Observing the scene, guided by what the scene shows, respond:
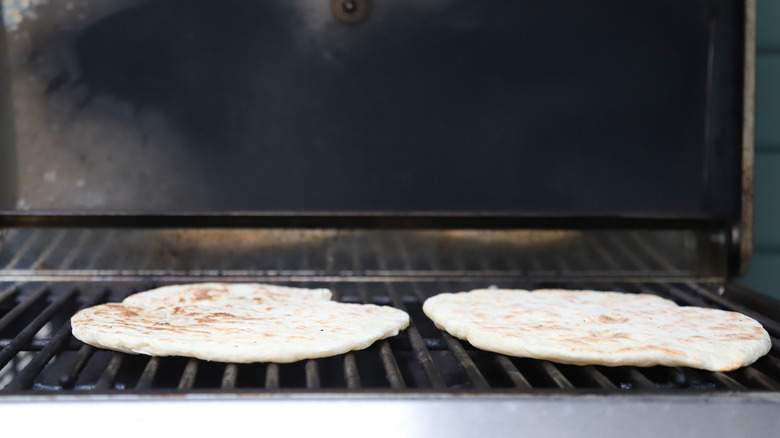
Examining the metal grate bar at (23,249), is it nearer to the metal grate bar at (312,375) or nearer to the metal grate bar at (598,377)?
the metal grate bar at (312,375)

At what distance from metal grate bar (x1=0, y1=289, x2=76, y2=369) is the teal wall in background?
1.62m

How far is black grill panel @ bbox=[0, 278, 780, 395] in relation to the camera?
92cm

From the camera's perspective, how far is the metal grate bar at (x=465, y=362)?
88 centimetres

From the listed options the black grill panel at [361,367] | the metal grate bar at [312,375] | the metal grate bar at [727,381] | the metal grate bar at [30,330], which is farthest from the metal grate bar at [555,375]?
the metal grate bar at [30,330]

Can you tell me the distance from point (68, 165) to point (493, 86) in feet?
3.27

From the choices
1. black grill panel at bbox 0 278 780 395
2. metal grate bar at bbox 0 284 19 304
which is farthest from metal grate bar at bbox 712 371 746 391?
metal grate bar at bbox 0 284 19 304

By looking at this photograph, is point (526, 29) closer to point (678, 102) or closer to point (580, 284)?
point (678, 102)

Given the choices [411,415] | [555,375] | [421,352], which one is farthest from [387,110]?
[411,415]

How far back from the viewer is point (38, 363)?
980 mm

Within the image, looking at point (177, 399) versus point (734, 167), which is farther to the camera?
point (734, 167)

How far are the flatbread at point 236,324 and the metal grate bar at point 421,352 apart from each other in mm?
33

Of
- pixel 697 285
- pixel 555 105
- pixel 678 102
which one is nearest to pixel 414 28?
pixel 555 105

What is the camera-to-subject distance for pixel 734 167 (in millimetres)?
1603

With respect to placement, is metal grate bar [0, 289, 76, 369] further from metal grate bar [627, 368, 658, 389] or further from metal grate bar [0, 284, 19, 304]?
metal grate bar [627, 368, 658, 389]
